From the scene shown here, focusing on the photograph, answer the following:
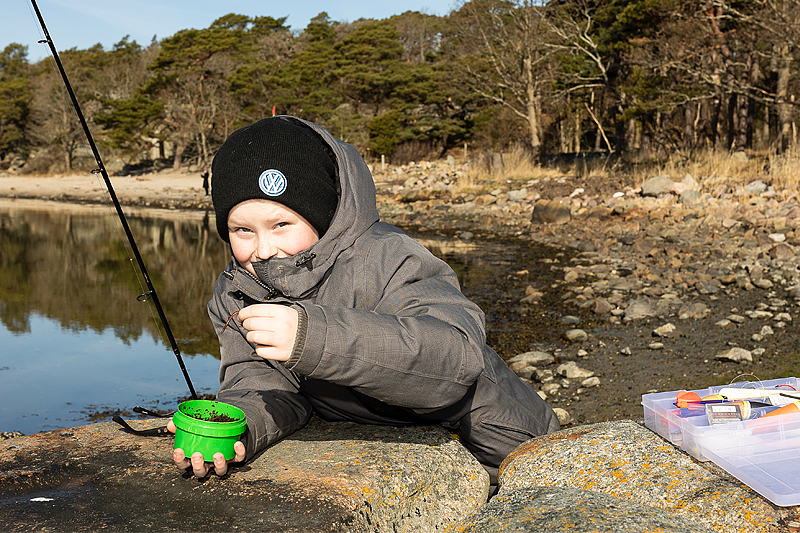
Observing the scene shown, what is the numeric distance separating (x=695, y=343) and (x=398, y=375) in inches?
176

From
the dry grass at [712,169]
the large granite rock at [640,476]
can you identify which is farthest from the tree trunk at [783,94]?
the large granite rock at [640,476]

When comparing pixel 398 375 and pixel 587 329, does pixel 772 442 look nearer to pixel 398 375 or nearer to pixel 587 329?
pixel 398 375

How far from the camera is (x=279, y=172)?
1974 millimetres

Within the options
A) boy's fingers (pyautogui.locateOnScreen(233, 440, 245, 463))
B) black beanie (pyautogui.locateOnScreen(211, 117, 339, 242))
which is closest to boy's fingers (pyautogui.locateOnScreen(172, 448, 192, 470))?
boy's fingers (pyautogui.locateOnScreen(233, 440, 245, 463))

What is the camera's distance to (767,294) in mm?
6805

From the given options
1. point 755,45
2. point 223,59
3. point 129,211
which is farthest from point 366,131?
point 755,45

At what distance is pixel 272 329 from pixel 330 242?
53 centimetres

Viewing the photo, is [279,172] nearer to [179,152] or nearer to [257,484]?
[257,484]

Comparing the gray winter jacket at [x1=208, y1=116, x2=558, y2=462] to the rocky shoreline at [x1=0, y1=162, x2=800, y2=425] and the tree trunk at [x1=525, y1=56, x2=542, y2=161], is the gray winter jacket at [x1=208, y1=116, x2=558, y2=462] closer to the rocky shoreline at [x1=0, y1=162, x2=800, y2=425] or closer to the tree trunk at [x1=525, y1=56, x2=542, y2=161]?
the rocky shoreline at [x1=0, y1=162, x2=800, y2=425]

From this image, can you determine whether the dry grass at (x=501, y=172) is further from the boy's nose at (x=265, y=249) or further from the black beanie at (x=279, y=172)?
the boy's nose at (x=265, y=249)

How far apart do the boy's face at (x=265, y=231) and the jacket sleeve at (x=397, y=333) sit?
15 centimetres

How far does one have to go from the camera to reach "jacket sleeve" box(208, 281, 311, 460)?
205cm

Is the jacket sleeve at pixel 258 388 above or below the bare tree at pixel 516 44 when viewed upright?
below

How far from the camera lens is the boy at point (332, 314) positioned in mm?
1636
